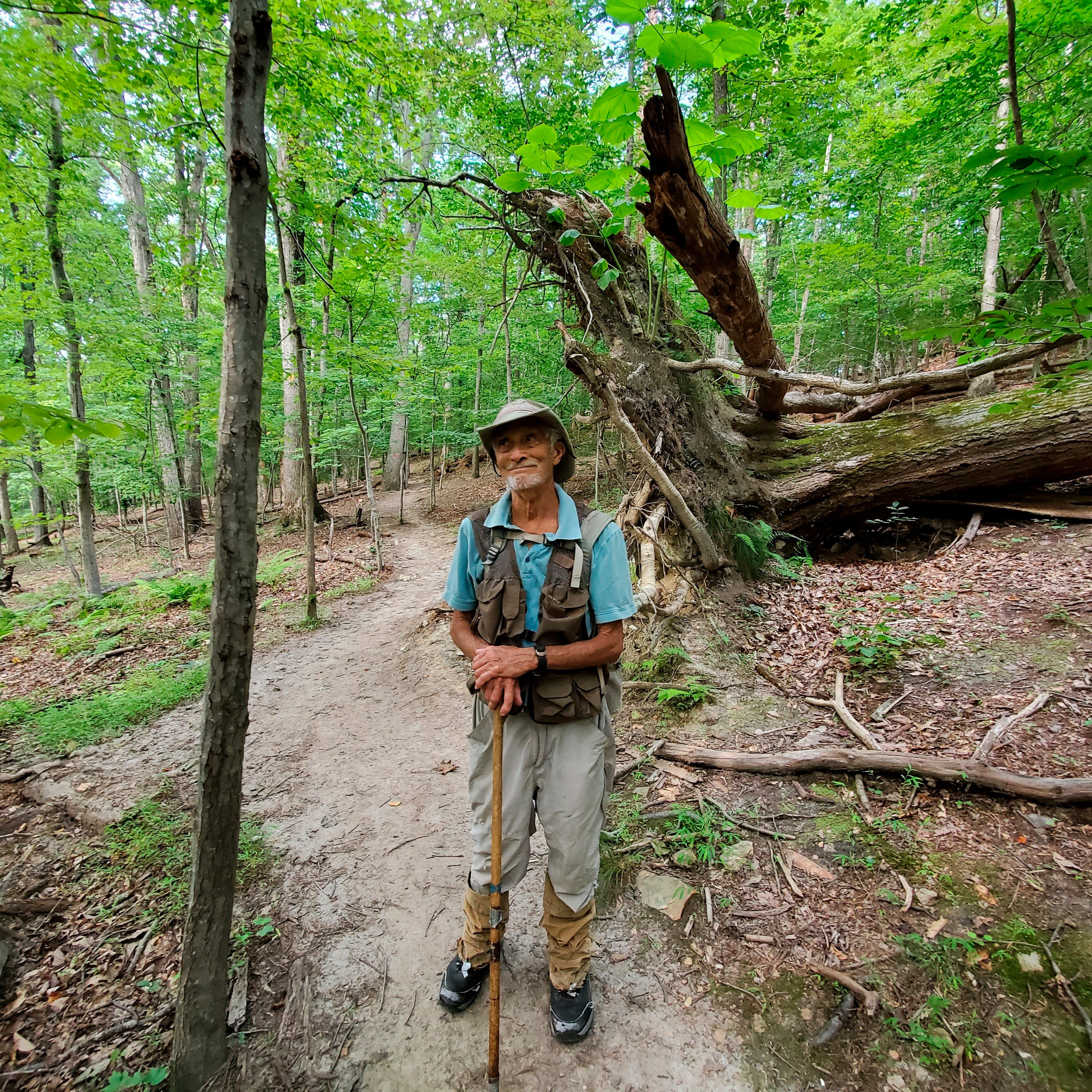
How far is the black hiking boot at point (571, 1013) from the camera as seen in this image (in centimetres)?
218

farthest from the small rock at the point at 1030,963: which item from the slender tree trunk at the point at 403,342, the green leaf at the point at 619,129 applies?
the slender tree trunk at the point at 403,342

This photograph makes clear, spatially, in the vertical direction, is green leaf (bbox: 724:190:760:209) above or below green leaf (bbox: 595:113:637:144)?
below

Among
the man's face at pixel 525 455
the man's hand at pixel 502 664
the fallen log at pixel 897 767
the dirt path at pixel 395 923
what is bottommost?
the dirt path at pixel 395 923

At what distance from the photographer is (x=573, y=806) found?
216 centimetres

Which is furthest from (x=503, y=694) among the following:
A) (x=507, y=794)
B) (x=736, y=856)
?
(x=736, y=856)

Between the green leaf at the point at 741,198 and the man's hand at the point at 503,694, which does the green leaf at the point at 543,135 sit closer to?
the green leaf at the point at 741,198

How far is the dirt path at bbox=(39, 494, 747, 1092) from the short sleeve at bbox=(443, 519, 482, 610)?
1949mm

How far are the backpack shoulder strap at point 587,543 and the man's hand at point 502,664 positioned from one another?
36 cm

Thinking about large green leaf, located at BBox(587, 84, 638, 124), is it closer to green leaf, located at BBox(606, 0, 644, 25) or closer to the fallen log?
green leaf, located at BBox(606, 0, 644, 25)

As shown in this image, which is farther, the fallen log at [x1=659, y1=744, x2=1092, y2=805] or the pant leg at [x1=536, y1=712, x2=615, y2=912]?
the fallen log at [x1=659, y1=744, x2=1092, y2=805]

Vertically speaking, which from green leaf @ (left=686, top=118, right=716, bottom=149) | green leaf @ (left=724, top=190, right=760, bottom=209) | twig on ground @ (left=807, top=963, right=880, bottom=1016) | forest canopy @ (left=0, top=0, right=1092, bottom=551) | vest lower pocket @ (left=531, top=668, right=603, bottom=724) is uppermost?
forest canopy @ (left=0, top=0, right=1092, bottom=551)

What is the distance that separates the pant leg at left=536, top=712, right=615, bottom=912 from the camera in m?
2.16

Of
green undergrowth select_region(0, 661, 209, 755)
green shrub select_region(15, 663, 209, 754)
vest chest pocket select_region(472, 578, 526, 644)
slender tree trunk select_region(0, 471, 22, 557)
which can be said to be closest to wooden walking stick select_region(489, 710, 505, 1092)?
vest chest pocket select_region(472, 578, 526, 644)

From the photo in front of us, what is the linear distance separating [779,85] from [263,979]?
11676 mm
